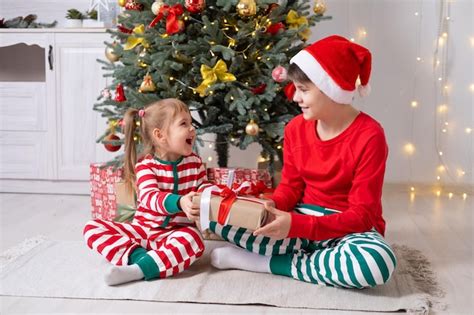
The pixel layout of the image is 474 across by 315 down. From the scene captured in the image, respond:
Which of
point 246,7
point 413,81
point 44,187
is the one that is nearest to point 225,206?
point 246,7

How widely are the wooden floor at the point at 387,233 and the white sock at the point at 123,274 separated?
0.09 metres

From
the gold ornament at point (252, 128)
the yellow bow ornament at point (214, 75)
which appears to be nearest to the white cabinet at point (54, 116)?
the yellow bow ornament at point (214, 75)

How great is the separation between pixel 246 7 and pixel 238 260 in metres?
0.93

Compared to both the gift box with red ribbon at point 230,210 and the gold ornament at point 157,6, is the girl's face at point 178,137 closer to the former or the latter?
the gift box with red ribbon at point 230,210

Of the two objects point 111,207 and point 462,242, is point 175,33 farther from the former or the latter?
point 462,242

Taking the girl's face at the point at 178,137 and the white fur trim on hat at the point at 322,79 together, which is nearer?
the white fur trim on hat at the point at 322,79

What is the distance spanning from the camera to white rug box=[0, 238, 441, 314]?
1801 millimetres

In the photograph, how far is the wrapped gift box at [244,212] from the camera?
1814 mm

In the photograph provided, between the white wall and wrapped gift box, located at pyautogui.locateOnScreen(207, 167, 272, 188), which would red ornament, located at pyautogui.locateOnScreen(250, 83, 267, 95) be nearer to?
wrapped gift box, located at pyautogui.locateOnScreen(207, 167, 272, 188)

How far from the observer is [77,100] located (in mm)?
3244

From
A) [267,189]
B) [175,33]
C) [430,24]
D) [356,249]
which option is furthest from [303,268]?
[430,24]

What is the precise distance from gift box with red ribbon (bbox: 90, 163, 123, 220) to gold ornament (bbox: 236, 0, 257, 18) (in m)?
0.83

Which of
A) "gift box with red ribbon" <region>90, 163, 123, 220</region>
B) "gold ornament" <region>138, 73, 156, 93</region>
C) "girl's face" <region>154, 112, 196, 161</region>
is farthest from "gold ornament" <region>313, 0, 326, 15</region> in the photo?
"gift box with red ribbon" <region>90, 163, 123, 220</region>

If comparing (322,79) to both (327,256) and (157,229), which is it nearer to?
(327,256)
